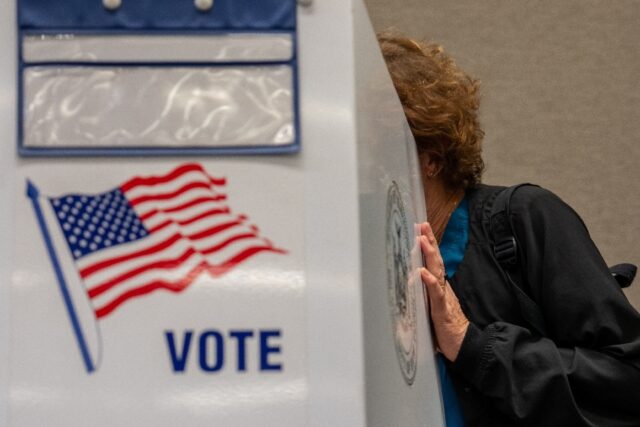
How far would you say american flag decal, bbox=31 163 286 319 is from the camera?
1.07 meters

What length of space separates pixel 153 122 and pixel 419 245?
Answer: 26.9 inches

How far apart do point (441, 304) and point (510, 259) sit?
0.58 ft

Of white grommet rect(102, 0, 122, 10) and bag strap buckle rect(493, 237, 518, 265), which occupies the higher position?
white grommet rect(102, 0, 122, 10)

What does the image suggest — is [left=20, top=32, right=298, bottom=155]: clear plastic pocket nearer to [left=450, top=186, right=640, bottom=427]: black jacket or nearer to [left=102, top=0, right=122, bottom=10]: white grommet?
[left=102, top=0, right=122, bottom=10]: white grommet

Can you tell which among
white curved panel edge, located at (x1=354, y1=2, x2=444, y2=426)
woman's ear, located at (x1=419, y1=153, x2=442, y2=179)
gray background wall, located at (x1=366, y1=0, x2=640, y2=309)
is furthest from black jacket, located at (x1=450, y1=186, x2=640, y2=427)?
gray background wall, located at (x1=366, y1=0, x2=640, y2=309)

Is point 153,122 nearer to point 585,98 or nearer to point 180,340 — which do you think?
point 180,340

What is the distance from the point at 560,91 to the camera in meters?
3.95

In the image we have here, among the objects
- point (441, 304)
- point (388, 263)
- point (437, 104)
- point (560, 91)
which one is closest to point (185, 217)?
point (388, 263)

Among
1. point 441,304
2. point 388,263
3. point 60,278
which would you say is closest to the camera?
point 60,278

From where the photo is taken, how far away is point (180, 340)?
3.47ft

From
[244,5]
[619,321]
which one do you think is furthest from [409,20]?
[244,5]

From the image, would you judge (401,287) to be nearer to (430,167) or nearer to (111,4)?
(111,4)

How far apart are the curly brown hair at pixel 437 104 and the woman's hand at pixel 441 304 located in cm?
30

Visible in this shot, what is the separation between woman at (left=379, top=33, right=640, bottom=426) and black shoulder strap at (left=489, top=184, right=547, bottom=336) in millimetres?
11
